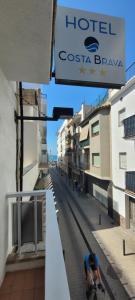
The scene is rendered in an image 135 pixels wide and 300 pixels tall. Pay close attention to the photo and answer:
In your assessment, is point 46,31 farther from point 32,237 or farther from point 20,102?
point 32,237

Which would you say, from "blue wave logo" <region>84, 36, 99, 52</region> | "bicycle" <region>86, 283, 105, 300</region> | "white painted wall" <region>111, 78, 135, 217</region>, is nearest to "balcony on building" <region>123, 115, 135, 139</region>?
"white painted wall" <region>111, 78, 135, 217</region>

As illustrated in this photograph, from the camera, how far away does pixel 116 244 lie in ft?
38.0

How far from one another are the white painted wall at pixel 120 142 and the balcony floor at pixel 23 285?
36.3ft

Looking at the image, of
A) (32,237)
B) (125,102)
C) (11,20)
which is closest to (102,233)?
(125,102)

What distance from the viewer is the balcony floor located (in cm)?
236

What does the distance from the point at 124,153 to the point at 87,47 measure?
11115 mm

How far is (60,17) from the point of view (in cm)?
396

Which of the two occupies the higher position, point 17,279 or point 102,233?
point 17,279

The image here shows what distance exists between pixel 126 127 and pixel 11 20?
1166cm

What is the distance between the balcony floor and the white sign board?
336 centimetres

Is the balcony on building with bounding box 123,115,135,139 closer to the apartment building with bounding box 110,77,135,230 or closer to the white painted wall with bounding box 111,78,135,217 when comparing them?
the apartment building with bounding box 110,77,135,230

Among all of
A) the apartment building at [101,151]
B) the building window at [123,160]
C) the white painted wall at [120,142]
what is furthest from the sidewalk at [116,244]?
the building window at [123,160]

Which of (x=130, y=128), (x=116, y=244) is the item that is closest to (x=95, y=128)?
(x=130, y=128)

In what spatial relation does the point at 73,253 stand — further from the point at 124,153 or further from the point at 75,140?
the point at 75,140
